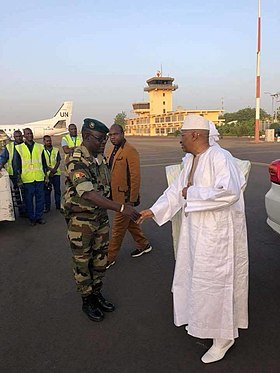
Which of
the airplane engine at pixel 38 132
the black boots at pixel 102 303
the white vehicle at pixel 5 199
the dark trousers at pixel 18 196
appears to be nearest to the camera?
the black boots at pixel 102 303

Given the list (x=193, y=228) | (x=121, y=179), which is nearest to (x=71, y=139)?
(x=121, y=179)

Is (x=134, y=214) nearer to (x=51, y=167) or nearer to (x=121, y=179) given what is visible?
(x=121, y=179)

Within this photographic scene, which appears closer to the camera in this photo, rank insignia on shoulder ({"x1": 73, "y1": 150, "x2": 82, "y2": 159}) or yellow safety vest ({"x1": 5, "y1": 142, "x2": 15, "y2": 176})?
rank insignia on shoulder ({"x1": 73, "y1": 150, "x2": 82, "y2": 159})

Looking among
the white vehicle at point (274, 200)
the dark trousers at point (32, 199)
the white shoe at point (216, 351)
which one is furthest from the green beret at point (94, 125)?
the dark trousers at point (32, 199)

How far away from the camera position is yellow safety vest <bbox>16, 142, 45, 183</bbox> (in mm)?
6480

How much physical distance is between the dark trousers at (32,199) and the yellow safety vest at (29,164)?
12cm

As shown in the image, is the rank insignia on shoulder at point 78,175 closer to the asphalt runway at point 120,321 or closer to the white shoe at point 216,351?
the asphalt runway at point 120,321

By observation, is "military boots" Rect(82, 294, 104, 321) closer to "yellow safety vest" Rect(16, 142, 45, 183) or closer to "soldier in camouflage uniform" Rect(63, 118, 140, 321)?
"soldier in camouflage uniform" Rect(63, 118, 140, 321)

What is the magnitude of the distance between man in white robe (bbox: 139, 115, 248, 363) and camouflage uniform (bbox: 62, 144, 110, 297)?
83 cm

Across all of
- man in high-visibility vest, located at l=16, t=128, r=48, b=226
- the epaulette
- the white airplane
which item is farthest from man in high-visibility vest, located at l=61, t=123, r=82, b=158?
the white airplane

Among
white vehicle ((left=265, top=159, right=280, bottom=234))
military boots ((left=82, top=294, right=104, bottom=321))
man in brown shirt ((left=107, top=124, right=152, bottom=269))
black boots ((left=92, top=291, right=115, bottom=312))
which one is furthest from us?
man in brown shirt ((left=107, top=124, right=152, bottom=269))

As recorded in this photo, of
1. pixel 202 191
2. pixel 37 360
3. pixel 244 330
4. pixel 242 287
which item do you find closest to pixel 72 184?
pixel 202 191

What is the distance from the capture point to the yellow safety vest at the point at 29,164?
6480 mm

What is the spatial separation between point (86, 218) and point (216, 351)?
58.5 inches
